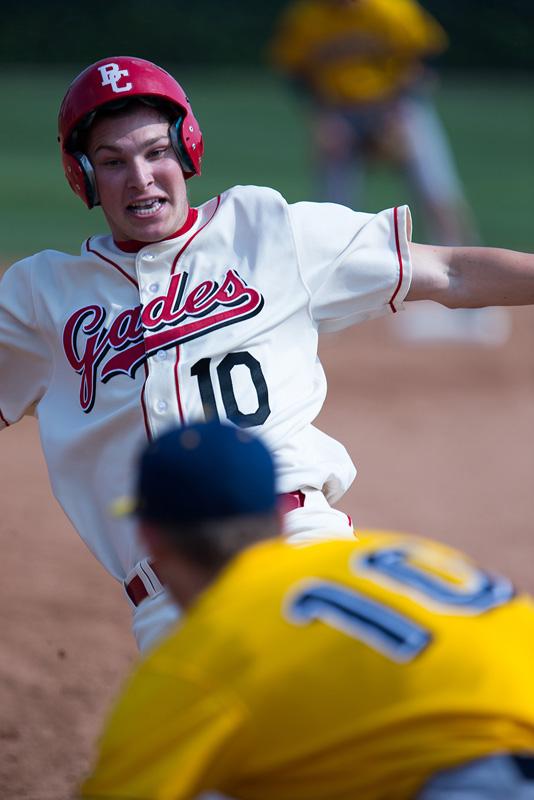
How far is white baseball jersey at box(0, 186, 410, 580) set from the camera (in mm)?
2996

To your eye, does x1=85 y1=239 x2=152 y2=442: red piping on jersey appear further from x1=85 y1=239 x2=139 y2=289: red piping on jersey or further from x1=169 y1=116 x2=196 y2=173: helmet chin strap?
x1=169 y1=116 x2=196 y2=173: helmet chin strap

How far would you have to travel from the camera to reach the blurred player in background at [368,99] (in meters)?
9.55

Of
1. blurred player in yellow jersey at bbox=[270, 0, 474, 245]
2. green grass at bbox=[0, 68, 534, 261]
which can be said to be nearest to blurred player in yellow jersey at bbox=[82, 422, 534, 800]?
blurred player in yellow jersey at bbox=[270, 0, 474, 245]

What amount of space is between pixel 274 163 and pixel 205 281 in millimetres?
13584

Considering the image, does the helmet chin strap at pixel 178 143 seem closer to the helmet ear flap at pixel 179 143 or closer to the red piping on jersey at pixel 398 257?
the helmet ear flap at pixel 179 143

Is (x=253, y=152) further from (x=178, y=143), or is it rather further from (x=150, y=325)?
(x=150, y=325)

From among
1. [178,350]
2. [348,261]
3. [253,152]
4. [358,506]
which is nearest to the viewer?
[178,350]

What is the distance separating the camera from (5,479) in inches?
254

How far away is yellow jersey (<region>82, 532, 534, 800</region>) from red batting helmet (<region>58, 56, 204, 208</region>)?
5.03ft

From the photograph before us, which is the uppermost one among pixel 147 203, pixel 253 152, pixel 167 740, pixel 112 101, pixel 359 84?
pixel 112 101

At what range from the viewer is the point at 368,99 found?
9.70m

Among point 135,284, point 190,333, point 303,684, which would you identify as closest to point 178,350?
point 190,333

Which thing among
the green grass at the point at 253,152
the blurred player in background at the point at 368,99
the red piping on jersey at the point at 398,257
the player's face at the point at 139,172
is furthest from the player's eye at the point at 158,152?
the green grass at the point at 253,152

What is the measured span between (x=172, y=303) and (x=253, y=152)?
14.3 metres
